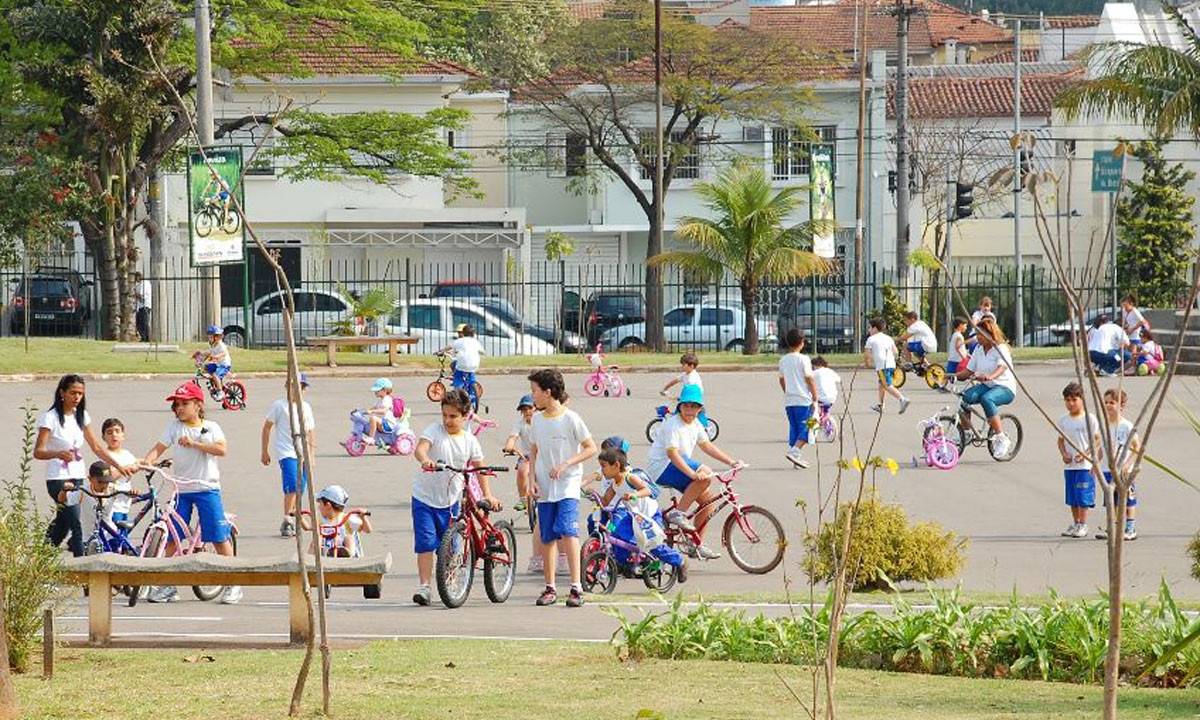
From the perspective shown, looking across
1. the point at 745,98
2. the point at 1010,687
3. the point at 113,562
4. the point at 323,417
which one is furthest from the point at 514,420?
the point at 745,98

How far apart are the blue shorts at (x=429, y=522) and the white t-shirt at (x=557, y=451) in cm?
67

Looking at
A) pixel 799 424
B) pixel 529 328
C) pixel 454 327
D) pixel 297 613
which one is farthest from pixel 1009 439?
pixel 529 328

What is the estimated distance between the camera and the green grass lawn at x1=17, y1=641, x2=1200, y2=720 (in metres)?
8.16

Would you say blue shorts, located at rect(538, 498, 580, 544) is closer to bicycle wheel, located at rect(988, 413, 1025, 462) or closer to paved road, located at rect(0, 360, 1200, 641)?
paved road, located at rect(0, 360, 1200, 641)

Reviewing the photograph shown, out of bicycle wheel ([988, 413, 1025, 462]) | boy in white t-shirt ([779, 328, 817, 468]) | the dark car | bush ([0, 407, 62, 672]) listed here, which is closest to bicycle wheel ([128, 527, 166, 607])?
bush ([0, 407, 62, 672])

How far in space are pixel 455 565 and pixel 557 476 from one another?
971 millimetres

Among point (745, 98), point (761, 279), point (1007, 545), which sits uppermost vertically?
point (745, 98)

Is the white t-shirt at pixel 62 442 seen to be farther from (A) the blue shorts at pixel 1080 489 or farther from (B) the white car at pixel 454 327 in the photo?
(B) the white car at pixel 454 327

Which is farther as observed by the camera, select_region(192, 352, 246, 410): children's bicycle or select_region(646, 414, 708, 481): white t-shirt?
select_region(192, 352, 246, 410): children's bicycle

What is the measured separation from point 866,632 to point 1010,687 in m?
1.05

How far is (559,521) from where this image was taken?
43.0 ft

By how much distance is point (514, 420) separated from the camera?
87.1ft

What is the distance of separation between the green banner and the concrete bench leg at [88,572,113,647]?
3019 cm

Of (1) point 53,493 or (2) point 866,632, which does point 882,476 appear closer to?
(1) point 53,493
